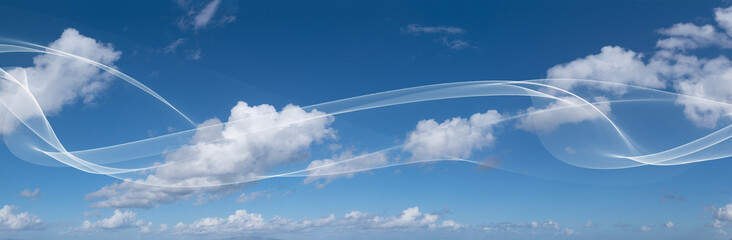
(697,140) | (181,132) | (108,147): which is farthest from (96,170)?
(697,140)

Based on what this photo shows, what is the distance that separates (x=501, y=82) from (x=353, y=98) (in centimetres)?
687

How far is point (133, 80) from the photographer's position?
22000 millimetres

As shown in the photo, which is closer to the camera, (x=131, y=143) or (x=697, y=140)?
(x=697, y=140)

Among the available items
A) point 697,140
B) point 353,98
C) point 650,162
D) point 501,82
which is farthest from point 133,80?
point 697,140

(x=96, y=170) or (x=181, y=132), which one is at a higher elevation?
(x=181, y=132)

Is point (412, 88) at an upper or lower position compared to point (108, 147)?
upper

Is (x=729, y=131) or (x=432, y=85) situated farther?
(x=432, y=85)

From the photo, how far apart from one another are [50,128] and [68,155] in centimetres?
143

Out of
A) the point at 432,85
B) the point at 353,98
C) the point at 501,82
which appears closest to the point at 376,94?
the point at 353,98

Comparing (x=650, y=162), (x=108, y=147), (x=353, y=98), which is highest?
(x=353, y=98)

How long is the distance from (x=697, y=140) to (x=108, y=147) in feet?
84.0

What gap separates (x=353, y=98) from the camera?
74.3ft

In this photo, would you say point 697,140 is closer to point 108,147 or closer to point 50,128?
point 108,147

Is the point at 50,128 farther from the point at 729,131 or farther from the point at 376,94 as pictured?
the point at 729,131
